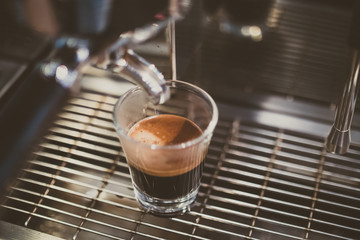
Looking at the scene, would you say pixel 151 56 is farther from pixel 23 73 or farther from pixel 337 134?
pixel 337 134

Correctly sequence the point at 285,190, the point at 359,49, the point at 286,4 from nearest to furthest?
the point at 359,49 → the point at 285,190 → the point at 286,4

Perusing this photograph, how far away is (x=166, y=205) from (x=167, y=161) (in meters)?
0.07

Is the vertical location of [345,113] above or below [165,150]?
above

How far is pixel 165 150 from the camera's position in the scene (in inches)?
20.4

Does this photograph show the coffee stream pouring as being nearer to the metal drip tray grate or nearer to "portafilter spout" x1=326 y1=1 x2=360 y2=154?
the metal drip tray grate

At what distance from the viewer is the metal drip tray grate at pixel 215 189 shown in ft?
1.80

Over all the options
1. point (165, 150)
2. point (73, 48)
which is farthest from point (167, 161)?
point (73, 48)

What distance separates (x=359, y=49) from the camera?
0.48m

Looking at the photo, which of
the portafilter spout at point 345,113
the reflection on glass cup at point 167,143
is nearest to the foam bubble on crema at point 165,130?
the reflection on glass cup at point 167,143

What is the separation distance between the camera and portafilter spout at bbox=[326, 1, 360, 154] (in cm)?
47

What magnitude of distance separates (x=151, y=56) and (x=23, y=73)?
17 cm

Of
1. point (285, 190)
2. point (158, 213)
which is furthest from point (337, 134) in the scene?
point (158, 213)

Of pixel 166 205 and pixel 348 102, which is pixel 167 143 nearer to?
pixel 166 205

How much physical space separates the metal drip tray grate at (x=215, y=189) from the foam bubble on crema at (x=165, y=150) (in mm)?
56
